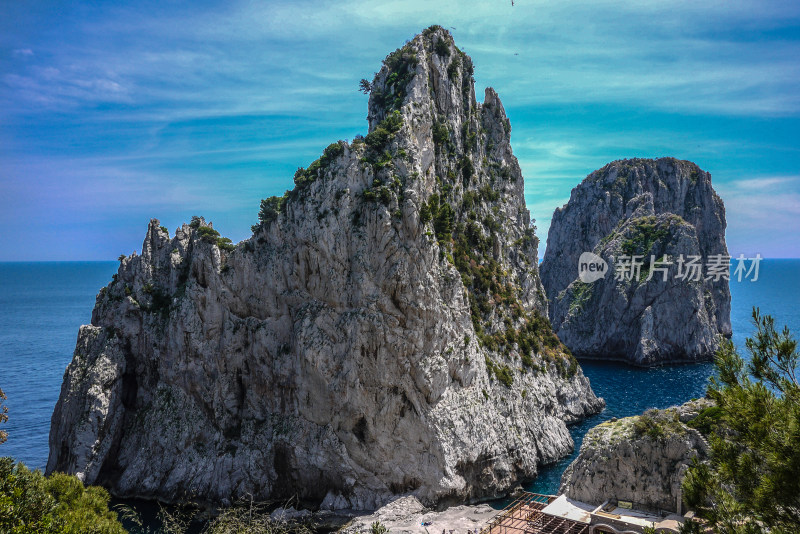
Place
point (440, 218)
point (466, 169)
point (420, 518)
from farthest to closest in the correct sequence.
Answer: point (466, 169) → point (440, 218) → point (420, 518)

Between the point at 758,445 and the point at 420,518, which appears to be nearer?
the point at 758,445

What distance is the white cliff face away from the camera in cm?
5197

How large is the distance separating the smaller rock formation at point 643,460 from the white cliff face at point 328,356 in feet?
50.5

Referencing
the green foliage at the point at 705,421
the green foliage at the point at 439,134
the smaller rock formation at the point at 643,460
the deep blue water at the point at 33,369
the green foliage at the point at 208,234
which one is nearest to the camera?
the green foliage at the point at 705,421

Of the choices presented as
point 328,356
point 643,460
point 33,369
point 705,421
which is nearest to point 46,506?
point 328,356

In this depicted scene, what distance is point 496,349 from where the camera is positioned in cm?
6341

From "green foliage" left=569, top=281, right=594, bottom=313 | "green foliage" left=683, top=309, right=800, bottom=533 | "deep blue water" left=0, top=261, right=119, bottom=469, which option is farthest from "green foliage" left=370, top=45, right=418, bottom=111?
"green foliage" left=569, top=281, right=594, bottom=313

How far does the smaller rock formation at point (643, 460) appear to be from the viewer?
3572 cm

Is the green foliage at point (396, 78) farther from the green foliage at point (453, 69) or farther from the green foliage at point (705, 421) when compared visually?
the green foliage at point (705, 421)

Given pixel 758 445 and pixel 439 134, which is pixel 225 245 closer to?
pixel 439 134

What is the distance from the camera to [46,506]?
2356cm

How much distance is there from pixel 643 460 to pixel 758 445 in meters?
23.4

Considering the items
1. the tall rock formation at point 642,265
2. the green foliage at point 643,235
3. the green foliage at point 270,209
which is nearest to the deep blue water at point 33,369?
the green foliage at point 270,209

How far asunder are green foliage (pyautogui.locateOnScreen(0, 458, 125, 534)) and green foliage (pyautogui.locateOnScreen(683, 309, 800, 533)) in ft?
76.9
